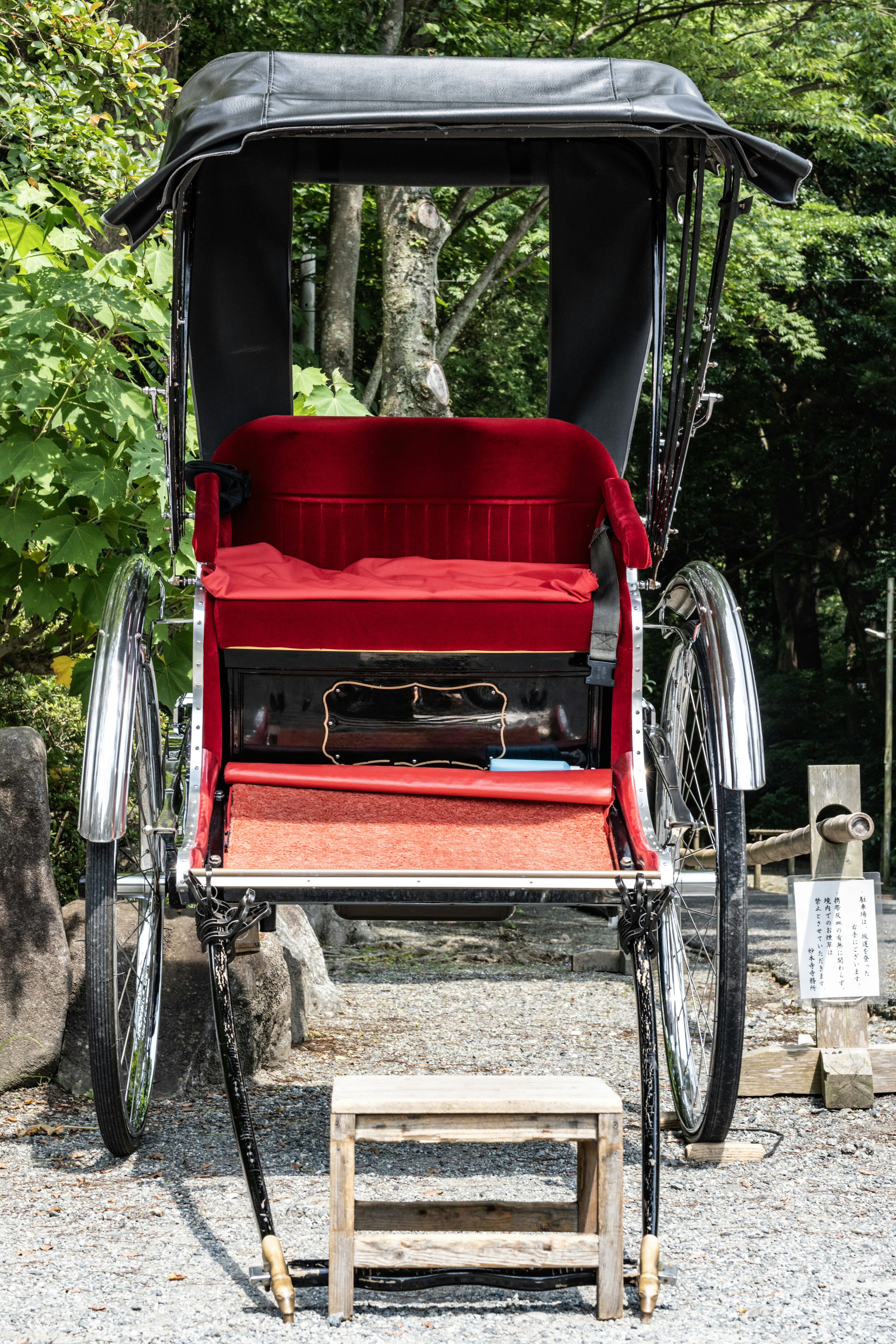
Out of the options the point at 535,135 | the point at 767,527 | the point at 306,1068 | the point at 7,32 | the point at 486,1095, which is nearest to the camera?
the point at 486,1095

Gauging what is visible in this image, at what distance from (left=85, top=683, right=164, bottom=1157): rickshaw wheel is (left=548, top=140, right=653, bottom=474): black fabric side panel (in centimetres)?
166

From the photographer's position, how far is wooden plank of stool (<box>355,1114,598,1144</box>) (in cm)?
220

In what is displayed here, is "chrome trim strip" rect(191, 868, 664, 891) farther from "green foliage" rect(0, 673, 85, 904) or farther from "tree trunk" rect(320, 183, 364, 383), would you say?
"tree trunk" rect(320, 183, 364, 383)

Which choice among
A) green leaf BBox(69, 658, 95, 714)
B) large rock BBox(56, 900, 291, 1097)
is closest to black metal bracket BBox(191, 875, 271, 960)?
large rock BBox(56, 900, 291, 1097)

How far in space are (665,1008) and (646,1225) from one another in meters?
1.12

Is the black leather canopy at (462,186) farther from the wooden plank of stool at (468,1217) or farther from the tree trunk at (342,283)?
the tree trunk at (342,283)

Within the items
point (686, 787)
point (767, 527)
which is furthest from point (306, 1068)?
point (767, 527)

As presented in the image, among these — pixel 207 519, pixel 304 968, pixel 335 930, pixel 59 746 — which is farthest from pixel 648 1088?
pixel 59 746

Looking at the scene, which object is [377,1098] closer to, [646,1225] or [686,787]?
[646,1225]

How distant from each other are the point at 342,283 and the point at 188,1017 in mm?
5734

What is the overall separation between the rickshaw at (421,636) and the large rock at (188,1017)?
0.17 meters

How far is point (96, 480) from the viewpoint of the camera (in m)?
3.61

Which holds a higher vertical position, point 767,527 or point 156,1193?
point 156,1193

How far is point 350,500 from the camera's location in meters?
3.51
